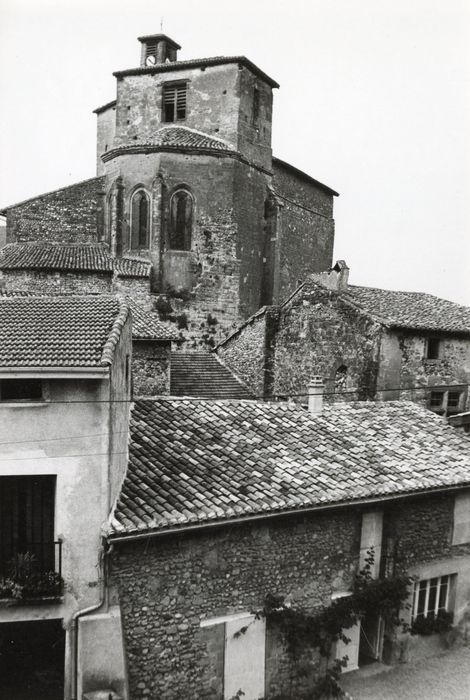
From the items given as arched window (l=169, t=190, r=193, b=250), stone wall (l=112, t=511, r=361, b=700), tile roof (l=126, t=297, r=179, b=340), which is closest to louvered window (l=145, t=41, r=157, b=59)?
arched window (l=169, t=190, r=193, b=250)

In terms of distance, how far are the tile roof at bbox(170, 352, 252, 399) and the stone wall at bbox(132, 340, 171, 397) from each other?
128 cm

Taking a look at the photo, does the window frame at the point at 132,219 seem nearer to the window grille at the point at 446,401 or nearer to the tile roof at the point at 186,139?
the tile roof at the point at 186,139

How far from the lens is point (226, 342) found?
2577 centimetres

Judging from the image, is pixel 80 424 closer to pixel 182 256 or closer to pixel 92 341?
pixel 92 341

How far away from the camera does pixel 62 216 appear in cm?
3206

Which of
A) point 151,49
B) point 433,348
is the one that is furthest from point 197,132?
point 433,348

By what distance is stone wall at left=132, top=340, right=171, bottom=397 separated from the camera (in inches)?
733

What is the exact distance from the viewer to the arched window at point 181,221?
102ft

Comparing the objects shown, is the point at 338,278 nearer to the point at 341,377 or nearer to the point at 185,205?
the point at 341,377

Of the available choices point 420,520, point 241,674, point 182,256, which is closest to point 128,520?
point 241,674

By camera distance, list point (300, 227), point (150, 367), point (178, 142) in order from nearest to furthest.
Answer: point (150, 367), point (178, 142), point (300, 227)

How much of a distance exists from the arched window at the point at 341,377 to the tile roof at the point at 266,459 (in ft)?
15.7

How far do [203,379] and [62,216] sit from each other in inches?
588

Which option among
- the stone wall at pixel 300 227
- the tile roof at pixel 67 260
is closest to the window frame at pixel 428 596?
the tile roof at pixel 67 260
